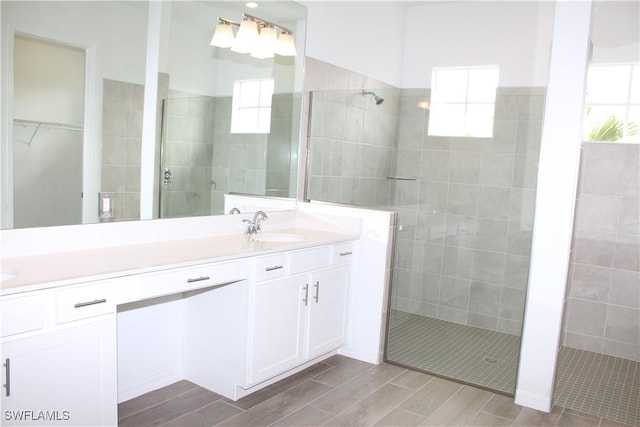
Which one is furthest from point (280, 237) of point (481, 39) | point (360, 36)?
point (481, 39)

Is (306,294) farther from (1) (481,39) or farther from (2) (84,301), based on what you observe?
(1) (481,39)

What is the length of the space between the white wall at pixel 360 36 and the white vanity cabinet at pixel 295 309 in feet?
4.93

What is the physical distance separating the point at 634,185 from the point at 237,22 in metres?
2.92

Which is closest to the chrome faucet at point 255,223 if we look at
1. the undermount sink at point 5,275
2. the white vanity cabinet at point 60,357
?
the white vanity cabinet at point 60,357

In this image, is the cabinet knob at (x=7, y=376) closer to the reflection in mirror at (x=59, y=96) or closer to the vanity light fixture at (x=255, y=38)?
the reflection in mirror at (x=59, y=96)

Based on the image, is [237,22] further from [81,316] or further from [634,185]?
[634,185]

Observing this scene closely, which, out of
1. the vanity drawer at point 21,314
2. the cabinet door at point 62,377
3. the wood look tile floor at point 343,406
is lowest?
the wood look tile floor at point 343,406

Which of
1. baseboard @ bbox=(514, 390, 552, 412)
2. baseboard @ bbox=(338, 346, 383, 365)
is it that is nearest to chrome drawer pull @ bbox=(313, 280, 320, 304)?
baseboard @ bbox=(338, 346, 383, 365)

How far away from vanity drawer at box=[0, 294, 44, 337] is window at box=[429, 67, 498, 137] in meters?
2.76

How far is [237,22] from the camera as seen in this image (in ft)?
10.6

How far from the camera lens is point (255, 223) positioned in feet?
10.9

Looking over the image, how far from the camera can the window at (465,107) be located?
11.7 feet

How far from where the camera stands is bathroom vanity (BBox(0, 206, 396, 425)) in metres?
1.86

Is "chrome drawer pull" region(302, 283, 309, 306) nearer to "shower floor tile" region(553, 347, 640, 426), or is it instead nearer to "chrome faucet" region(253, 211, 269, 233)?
"chrome faucet" region(253, 211, 269, 233)
